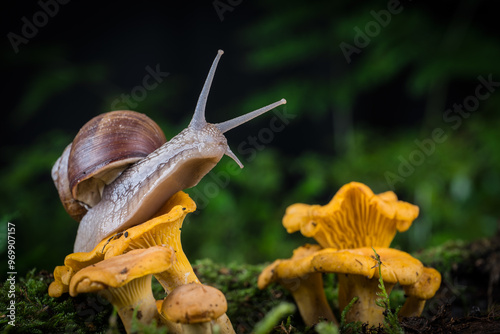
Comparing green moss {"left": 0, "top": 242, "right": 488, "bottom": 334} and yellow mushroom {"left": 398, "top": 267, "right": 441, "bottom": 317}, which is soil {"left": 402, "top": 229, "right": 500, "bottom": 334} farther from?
yellow mushroom {"left": 398, "top": 267, "right": 441, "bottom": 317}

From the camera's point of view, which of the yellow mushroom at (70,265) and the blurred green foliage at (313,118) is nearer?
the yellow mushroom at (70,265)

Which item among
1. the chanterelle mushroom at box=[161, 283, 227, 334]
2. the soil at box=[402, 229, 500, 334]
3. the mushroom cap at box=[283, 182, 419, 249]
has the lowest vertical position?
the soil at box=[402, 229, 500, 334]

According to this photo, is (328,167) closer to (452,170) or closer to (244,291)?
(452,170)

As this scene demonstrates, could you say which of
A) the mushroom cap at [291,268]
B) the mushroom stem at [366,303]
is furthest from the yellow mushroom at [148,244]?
the mushroom stem at [366,303]

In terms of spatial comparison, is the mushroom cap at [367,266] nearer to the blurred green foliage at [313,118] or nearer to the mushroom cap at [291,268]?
the mushroom cap at [291,268]

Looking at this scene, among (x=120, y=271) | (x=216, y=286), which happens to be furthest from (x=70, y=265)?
(x=216, y=286)

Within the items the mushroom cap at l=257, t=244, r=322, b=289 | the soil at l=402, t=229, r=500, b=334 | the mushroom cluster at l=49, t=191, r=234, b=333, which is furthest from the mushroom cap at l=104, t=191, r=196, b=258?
the soil at l=402, t=229, r=500, b=334
